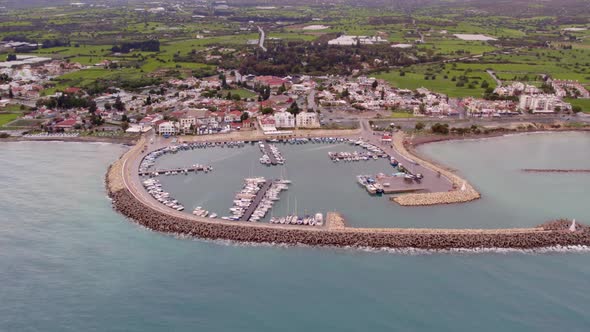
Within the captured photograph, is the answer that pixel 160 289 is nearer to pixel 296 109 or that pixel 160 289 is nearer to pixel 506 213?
pixel 506 213

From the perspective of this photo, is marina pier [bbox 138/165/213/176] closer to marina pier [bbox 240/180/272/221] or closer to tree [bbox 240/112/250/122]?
marina pier [bbox 240/180/272/221]

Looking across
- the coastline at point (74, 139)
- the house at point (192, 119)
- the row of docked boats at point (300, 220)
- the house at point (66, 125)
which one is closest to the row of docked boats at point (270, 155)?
the house at point (192, 119)

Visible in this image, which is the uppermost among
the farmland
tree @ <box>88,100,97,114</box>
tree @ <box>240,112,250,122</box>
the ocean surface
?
the farmland

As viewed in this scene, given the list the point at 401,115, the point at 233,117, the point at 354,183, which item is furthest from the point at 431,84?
the point at 354,183

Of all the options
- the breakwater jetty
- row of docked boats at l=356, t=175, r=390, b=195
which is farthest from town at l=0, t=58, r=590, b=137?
the breakwater jetty

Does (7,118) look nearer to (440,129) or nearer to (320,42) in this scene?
(440,129)

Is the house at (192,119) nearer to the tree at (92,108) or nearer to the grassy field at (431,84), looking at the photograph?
the tree at (92,108)
